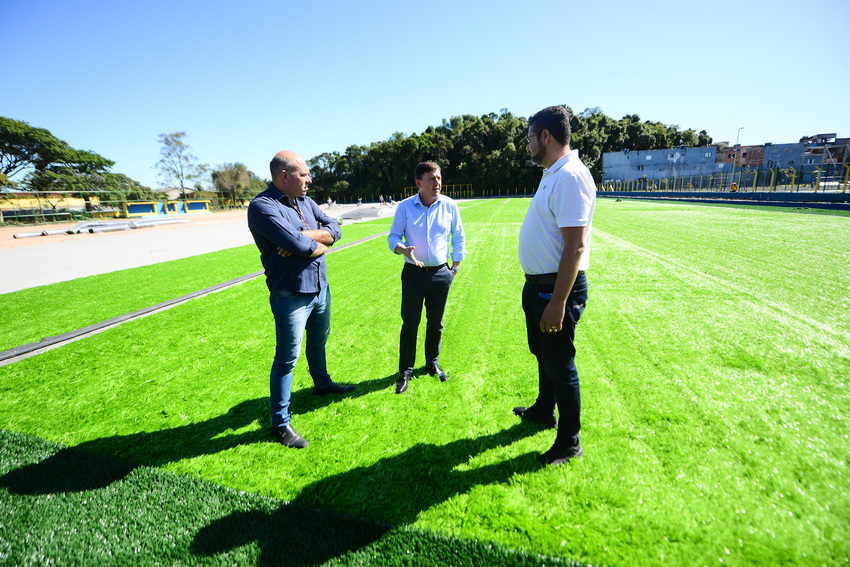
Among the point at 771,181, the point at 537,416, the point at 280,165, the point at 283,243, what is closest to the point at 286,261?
the point at 283,243

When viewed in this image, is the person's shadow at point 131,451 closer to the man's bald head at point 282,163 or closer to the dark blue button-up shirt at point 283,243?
the dark blue button-up shirt at point 283,243

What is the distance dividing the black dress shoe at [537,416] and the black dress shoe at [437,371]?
0.86 metres

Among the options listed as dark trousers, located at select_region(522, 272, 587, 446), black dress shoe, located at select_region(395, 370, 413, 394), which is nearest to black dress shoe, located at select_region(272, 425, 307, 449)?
black dress shoe, located at select_region(395, 370, 413, 394)

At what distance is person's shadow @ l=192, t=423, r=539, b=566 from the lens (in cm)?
190

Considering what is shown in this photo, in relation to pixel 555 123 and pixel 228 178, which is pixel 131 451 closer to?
pixel 555 123

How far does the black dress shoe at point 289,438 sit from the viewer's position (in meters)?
2.67

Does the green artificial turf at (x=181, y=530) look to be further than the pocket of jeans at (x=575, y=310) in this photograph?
No

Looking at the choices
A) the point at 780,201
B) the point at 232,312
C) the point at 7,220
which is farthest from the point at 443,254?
the point at 7,220

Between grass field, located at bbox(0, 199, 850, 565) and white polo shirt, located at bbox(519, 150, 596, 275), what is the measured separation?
54.2 inches

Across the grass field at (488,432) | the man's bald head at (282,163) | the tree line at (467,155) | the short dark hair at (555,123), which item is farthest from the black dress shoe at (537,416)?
the tree line at (467,155)

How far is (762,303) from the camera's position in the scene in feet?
17.9

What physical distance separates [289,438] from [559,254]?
7.69 feet

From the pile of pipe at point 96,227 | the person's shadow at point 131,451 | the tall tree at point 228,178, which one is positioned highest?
the tall tree at point 228,178

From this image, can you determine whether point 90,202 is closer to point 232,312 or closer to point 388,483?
point 232,312
